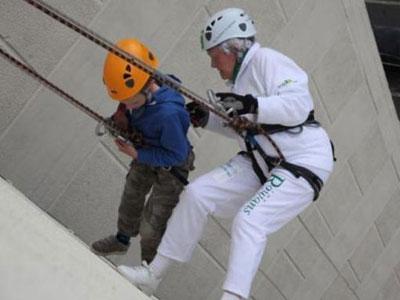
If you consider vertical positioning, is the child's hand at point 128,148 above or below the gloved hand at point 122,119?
below

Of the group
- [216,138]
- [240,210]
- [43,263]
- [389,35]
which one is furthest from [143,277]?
[389,35]

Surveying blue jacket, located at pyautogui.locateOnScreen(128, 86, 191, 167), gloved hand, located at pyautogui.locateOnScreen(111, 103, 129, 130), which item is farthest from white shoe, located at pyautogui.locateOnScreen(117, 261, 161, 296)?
gloved hand, located at pyautogui.locateOnScreen(111, 103, 129, 130)

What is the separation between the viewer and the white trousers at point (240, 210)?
2320 mm


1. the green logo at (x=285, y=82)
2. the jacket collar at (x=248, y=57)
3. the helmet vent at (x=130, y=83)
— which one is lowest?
the green logo at (x=285, y=82)

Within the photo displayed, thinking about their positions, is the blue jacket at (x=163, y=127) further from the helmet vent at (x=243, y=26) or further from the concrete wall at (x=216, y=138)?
the concrete wall at (x=216, y=138)

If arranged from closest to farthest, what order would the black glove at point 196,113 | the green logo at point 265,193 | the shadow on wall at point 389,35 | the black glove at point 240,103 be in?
the black glove at point 240,103 → the green logo at point 265,193 → the black glove at point 196,113 → the shadow on wall at point 389,35

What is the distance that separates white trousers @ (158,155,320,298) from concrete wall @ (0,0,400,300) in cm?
78

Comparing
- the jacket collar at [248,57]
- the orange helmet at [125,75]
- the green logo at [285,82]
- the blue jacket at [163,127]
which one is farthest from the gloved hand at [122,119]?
the green logo at [285,82]

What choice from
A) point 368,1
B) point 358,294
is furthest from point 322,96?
point 358,294

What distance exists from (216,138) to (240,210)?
128 centimetres

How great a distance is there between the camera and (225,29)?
2379mm

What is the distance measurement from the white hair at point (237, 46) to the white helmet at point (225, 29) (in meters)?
0.01

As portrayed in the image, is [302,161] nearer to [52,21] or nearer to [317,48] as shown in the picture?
[52,21]

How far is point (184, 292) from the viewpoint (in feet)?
12.6
